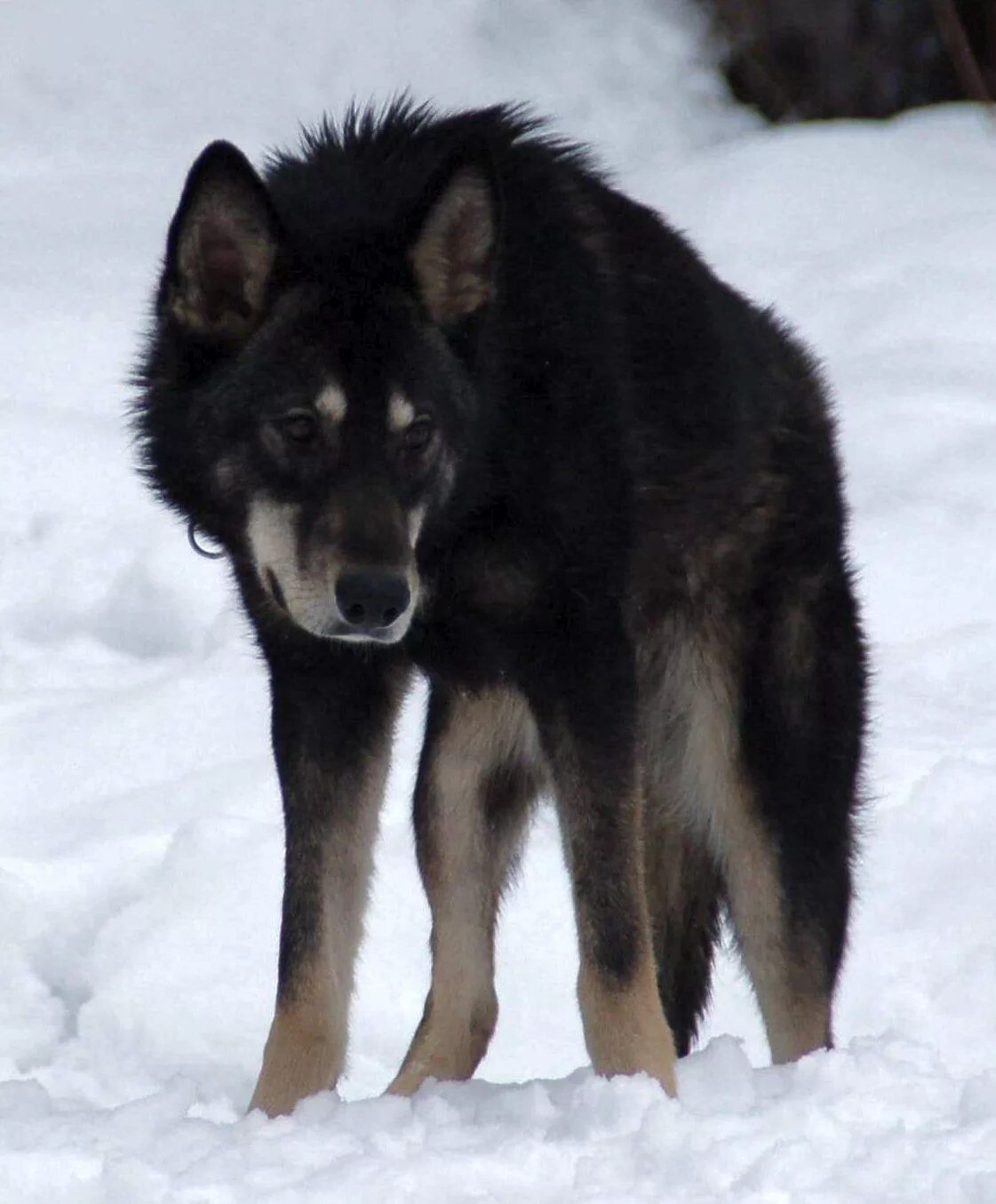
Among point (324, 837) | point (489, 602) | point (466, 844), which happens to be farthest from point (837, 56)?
point (324, 837)

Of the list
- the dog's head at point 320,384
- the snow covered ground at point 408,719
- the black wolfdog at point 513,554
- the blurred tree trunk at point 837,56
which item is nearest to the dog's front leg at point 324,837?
the black wolfdog at point 513,554

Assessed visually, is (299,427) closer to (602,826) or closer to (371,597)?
(371,597)

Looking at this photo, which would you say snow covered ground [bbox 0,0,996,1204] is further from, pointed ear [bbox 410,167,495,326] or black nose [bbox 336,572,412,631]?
pointed ear [bbox 410,167,495,326]

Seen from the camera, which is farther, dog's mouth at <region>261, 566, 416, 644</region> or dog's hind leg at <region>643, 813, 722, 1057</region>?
dog's hind leg at <region>643, 813, 722, 1057</region>

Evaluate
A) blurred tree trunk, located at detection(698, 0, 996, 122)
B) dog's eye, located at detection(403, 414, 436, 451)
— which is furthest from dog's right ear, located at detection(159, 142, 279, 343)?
blurred tree trunk, located at detection(698, 0, 996, 122)

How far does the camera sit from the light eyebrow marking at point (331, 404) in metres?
3.84

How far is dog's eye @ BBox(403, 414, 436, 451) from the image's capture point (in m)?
3.91

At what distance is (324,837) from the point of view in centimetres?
425

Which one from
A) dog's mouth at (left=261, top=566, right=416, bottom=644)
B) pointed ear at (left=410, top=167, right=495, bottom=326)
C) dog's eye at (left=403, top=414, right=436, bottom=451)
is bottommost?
dog's mouth at (left=261, top=566, right=416, bottom=644)

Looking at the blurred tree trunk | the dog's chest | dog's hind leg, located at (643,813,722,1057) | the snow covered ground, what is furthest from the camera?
the blurred tree trunk

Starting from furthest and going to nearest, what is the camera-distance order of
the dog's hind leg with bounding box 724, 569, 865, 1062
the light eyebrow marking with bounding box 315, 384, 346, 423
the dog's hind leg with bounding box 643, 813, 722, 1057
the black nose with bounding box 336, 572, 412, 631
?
1. the dog's hind leg with bounding box 643, 813, 722, 1057
2. the dog's hind leg with bounding box 724, 569, 865, 1062
3. the light eyebrow marking with bounding box 315, 384, 346, 423
4. the black nose with bounding box 336, 572, 412, 631

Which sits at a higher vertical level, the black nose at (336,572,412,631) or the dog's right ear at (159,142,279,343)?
the dog's right ear at (159,142,279,343)

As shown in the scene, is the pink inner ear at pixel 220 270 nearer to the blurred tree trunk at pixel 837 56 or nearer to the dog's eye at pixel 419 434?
the dog's eye at pixel 419 434

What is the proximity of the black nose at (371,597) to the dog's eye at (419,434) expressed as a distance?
31 centimetres
